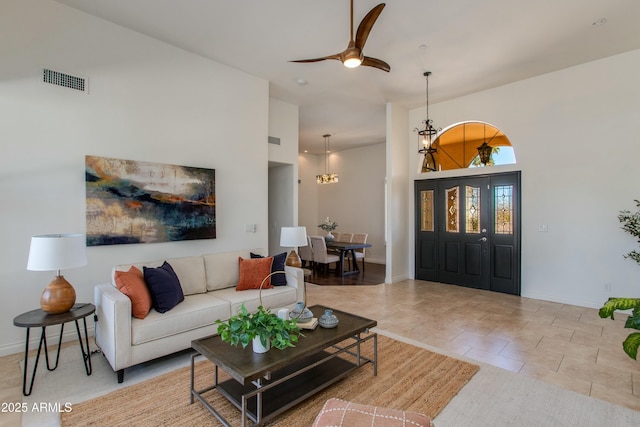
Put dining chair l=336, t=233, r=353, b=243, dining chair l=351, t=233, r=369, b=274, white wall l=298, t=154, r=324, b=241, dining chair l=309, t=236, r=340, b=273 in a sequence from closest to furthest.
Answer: dining chair l=309, t=236, r=340, b=273, dining chair l=351, t=233, r=369, b=274, dining chair l=336, t=233, r=353, b=243, white wall l=298, t=154, r=324, b=241

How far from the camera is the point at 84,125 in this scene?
11.5 ft

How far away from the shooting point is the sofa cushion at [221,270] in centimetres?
379

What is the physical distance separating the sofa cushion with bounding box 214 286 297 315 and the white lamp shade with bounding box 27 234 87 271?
1.42 metres

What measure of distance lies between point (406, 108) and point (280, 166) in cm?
300

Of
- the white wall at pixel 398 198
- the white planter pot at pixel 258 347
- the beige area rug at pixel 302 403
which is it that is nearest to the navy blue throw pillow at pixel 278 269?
the beige area rug at pixel 302 403

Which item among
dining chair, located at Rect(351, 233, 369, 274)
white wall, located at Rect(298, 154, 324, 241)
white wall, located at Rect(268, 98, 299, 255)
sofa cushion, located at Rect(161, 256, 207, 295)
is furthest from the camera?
white wall, located at Rect(298, 154, 324, 241)

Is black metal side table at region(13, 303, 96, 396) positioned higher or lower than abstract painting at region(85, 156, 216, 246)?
lower

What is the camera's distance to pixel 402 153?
6.68 m

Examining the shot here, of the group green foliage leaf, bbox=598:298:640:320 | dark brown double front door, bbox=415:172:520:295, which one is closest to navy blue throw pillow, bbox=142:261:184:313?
green foliage leaf, bbox=598:298:640:320

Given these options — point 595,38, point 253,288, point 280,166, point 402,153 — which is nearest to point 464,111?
point 402,153

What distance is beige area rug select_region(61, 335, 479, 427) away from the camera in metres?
2.11

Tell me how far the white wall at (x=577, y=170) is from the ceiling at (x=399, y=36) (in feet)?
1.10

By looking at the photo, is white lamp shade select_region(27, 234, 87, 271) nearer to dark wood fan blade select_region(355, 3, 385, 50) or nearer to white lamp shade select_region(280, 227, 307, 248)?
white lamp shade select_region(280, 227, 307, 248)

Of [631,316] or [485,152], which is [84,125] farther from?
[485,152]
